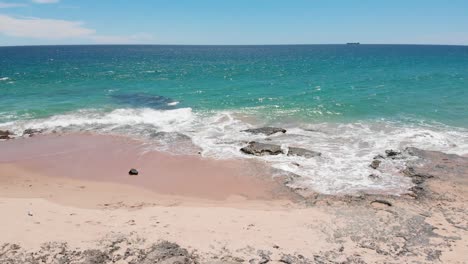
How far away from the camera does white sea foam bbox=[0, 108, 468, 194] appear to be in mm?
18016

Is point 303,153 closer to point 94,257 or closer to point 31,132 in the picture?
point 94,257

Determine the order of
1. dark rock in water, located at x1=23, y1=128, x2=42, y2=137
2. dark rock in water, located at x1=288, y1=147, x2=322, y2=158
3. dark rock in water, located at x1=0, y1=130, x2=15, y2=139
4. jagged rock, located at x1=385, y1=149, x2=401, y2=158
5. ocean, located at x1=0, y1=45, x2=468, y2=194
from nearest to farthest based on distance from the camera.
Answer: ocean, located at x1=0, y1=45, x2=468, y2=194 → jagged rock, located at x1=385, y1=149, x2=401, y2=158 → dark rock in water, located at x1=288, y1=147, x2=322, y2=158 → dark rock in water, located at x1=0, y1=130, x2=15, y2=139 → dark rock in water, located at x1=23, y1=128, x2=42, y2=137

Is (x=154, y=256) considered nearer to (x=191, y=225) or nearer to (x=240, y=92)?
(x=191, y=225)

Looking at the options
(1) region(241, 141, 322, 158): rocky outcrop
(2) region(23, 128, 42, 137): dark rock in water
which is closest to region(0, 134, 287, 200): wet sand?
(2) region(23, 128, 42, 137): dark rock in water

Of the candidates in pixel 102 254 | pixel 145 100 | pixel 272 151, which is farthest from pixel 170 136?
pixel 102 254

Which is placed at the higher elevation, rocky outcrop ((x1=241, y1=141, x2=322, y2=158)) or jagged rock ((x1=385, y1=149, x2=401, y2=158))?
jagged rock ((x1=385, y1=149, x2=401, y2=158))

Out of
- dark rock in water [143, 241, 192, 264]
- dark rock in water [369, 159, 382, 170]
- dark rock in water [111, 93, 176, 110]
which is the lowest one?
dark rock in water [369, 159, 382, 170]

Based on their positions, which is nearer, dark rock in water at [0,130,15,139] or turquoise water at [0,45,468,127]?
dark rock in water at [0,130,15,139]

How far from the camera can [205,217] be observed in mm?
13398

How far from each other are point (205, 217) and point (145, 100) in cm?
2729

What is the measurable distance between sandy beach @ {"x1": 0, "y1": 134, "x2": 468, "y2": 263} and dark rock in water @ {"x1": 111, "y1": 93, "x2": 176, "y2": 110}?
15.4m

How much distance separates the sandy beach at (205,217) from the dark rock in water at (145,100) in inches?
606

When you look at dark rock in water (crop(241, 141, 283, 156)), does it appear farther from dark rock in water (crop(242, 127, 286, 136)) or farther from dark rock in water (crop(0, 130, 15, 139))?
dark rock in water (crop(0, 130, 15, 139))

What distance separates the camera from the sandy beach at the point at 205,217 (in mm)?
10836
